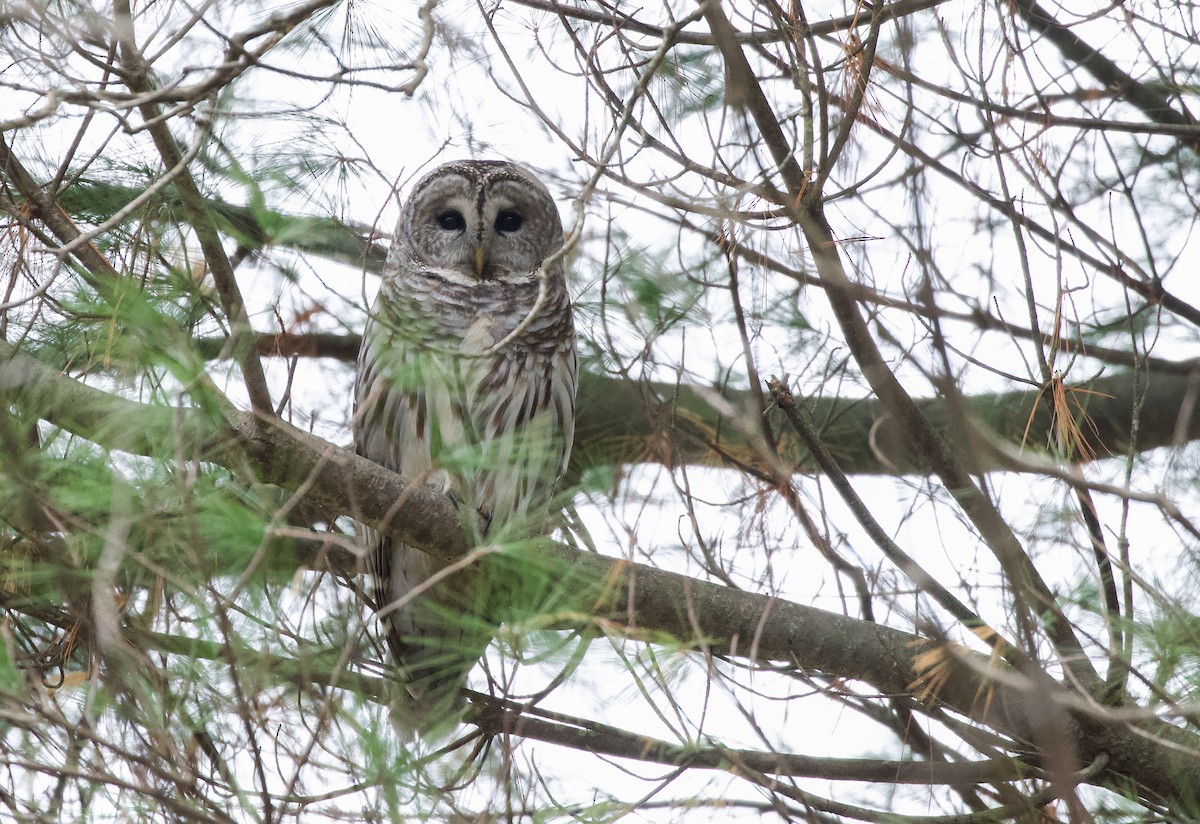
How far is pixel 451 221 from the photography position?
4410 mm

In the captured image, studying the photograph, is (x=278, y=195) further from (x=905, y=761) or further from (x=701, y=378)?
(x=905, y=761)

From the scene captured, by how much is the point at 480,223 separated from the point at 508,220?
154 millimetres

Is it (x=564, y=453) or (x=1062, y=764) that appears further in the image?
(x=564, y=453)

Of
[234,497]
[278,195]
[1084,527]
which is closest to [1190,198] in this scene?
[1084,527]

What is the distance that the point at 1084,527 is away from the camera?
8.59ft

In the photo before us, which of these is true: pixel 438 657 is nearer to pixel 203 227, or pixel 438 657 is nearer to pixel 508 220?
pixel 203 227

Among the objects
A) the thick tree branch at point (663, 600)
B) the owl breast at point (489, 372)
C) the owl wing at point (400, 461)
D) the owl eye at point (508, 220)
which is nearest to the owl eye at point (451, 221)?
the owl eye at point (508, 220)

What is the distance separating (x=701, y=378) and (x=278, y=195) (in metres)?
1.56

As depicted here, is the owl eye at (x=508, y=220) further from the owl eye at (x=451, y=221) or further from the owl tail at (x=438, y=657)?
the owl tail at (x=438, y=657)

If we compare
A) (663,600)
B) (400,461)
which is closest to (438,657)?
(663,600)

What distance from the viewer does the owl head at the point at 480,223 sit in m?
4.31

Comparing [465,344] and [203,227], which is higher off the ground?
[465,344]

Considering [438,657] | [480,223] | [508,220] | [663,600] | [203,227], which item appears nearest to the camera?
[203,227]

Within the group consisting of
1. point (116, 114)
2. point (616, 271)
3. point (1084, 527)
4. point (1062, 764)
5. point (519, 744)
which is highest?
point (616, 271)
